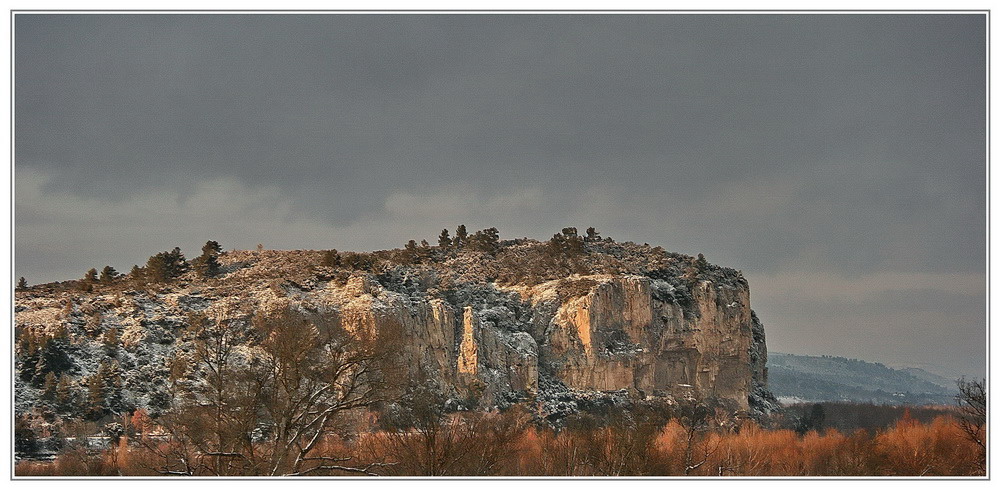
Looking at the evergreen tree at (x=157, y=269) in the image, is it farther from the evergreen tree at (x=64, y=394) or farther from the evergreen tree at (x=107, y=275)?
the evergreen tree at (x=64, y=394)

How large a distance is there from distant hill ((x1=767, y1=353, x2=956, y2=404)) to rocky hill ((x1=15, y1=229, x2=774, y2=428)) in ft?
58.0

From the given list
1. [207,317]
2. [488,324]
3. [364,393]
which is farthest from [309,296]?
[364,393]

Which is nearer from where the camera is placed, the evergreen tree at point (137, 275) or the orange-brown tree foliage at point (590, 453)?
Answer: the orange-brown tree foliage at point (590, 453)

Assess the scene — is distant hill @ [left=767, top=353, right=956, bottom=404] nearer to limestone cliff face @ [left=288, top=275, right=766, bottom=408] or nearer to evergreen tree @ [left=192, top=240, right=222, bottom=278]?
limestone cliff face @ [left=288, top=275, right=766, bottom=408]

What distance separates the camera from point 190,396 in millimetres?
26594

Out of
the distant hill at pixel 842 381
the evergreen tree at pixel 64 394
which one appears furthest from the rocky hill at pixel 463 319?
the distant hill at pixel 842 381

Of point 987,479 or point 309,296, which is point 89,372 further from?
point 987,479

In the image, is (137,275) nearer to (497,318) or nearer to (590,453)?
(497,318)

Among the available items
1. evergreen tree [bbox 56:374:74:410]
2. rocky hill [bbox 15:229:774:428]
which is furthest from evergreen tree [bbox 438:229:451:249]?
evergreen tree [bbox 56:374:74:410]

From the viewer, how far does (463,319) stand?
62.4 metres

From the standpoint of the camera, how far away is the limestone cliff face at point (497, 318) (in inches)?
2114

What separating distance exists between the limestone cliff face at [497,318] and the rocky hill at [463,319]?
0.10m

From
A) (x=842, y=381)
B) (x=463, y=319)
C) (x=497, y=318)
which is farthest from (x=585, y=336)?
(x=842, y=381)

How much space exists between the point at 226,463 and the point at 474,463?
7.76m
